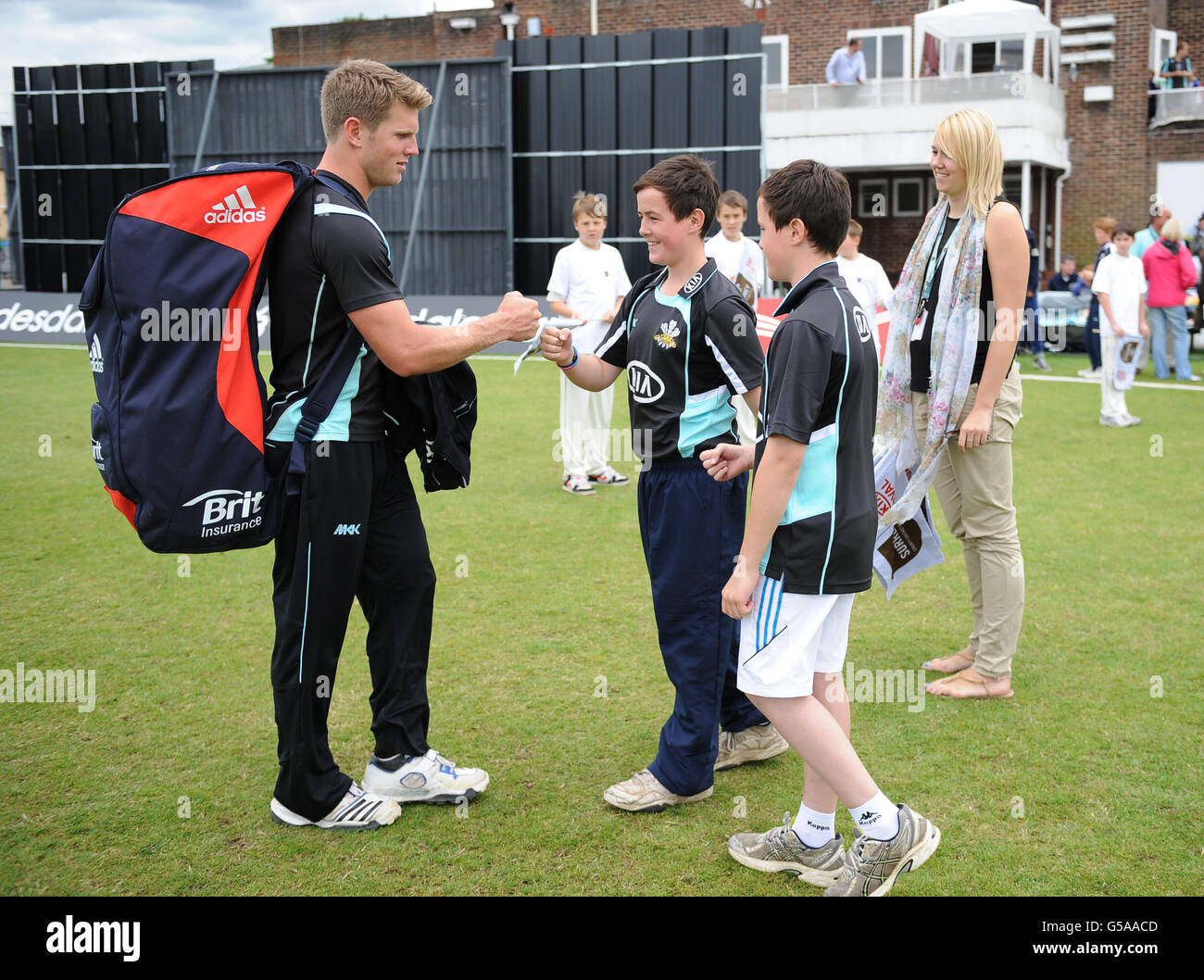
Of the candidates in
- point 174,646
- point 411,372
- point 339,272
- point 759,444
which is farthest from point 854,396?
point 174,646

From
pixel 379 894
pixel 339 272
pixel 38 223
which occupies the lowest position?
pixel 379 894

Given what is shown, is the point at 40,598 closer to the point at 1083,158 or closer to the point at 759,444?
the point at 759,444

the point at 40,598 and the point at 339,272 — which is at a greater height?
the point at 339,272

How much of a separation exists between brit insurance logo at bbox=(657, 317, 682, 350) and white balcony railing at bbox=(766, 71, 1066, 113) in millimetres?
22393

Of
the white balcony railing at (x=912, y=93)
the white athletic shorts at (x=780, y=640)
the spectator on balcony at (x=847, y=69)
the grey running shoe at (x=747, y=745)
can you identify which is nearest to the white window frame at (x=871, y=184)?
the spectator on balcony at (x=847, y=69)

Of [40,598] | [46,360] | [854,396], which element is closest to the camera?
[854,396]

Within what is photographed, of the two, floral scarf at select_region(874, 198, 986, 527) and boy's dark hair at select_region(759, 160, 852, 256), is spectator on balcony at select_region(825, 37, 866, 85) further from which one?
boy's dark hair at select_region(759, 160, 852, 256)

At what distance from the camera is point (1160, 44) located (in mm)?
26922

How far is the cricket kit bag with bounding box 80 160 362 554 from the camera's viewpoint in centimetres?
312

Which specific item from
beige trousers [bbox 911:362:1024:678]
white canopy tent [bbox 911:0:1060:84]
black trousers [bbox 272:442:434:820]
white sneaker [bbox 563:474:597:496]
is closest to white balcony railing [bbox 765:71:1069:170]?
white canopy tent [bbox 911:0:1060:84]

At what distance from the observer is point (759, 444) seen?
326cm

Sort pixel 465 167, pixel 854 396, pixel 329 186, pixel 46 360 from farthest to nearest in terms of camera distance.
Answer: pixel 465 167 → pixel 46 360 → pixel 329 186 → pixel 854 396

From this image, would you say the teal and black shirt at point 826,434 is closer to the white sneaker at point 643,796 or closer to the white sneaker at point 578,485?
the white sneaker at point 643,796

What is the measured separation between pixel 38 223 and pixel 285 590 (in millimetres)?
28741
